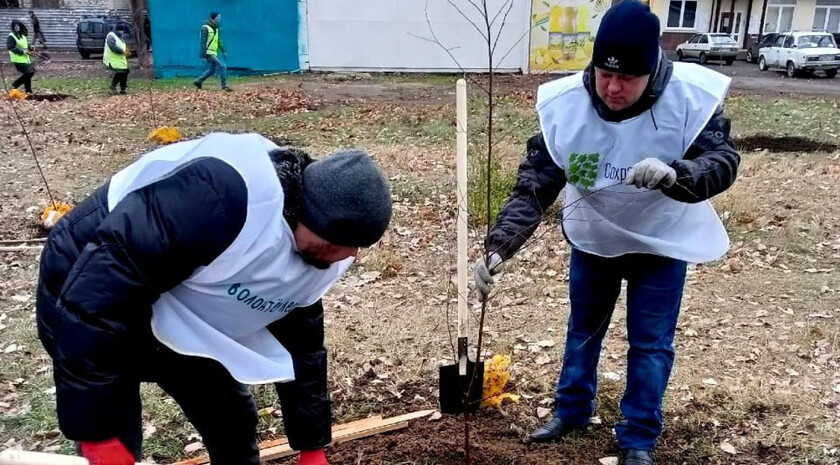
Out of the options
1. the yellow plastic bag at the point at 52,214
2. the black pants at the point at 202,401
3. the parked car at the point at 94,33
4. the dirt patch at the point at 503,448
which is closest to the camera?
the black pants at the point at 202,401

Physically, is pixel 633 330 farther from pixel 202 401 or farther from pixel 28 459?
pixel 28 459

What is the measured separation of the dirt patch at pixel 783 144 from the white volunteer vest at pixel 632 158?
23.5ft

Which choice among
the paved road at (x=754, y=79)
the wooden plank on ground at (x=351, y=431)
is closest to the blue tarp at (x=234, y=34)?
the paved road at (x=754, y=79)

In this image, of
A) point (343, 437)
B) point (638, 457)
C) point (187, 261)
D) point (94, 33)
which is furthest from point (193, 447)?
point (94, 33)

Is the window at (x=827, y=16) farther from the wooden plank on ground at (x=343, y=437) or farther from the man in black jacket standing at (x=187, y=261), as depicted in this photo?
the man in black jacket standing at (x=187, y=261)

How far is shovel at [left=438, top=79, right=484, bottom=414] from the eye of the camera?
2.61 metres

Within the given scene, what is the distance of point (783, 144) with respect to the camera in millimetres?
9039

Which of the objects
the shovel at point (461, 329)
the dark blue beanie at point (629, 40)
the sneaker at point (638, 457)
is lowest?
the sneaker at point (638, 457)

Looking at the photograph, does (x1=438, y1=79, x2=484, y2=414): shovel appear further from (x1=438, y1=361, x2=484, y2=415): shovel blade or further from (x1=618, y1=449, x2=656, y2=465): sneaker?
(x1=618, y1=449, x2=656, y2=465): sneaker

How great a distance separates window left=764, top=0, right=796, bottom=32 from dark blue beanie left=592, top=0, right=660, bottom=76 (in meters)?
34.3

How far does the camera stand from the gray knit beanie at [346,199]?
1.56 meters

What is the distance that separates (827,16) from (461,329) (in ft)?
118

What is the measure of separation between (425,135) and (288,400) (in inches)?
312

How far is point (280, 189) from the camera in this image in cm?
159
